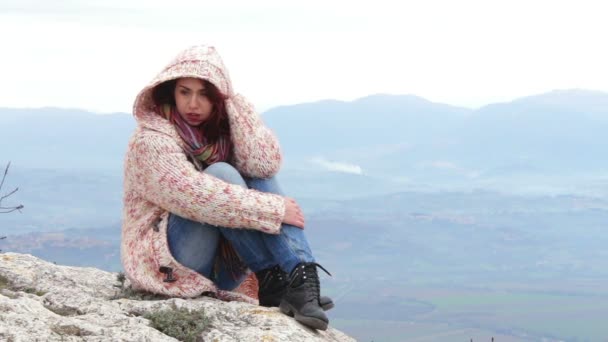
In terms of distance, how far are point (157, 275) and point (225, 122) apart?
4.02 ft

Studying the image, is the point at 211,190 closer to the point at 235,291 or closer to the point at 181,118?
the point at 181,118

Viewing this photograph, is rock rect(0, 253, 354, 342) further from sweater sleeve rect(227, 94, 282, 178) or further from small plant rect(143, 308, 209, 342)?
sweater sleeve rect(227, 94, 282, 178)

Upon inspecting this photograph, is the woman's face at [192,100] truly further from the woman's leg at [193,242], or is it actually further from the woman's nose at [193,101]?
the woman's leg at [193,242]

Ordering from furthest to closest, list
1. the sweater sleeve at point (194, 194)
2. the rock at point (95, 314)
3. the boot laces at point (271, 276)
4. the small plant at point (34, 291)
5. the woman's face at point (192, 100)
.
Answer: the boot laces at point (271, 276)
the woman's face at point (192, 100)
the small plant at point (34, 291)
the sweater sleeve at point (194, 194)
the rock at point (95, 314)

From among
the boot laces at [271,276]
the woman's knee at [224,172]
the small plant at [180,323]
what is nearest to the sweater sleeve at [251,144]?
the woman's knee at [224,172]

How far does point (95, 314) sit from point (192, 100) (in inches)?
67.2

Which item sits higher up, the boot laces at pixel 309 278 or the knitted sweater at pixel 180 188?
the knitted sweater at pixel 180 188

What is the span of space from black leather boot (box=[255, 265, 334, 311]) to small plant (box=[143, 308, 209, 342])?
0.82 meters

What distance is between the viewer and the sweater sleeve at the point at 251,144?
6.90 m

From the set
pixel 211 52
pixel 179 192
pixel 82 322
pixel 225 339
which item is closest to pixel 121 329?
pixel 82 322

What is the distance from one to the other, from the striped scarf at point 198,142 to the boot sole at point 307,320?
1.19m

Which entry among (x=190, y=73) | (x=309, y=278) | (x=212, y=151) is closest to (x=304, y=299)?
(x=309, y=278)

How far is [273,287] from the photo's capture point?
6992 mm

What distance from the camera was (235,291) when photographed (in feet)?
24.6
